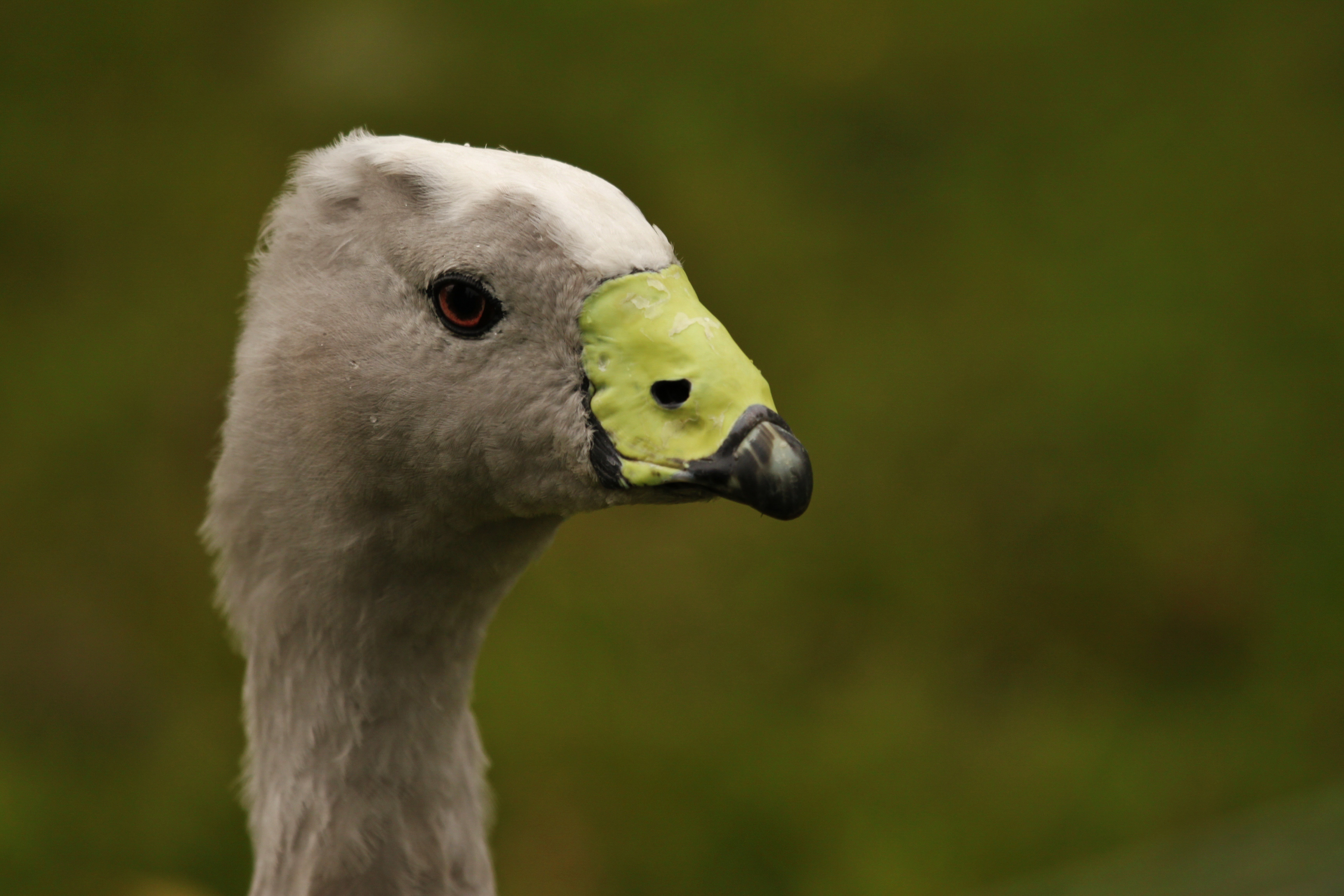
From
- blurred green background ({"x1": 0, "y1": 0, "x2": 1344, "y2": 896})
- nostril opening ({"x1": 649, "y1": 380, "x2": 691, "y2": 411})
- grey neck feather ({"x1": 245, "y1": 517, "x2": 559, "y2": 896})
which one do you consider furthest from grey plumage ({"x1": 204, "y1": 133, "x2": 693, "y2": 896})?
blurred green background ({"x1": 0, "y1": 0, "x2": 1344, "y2": 896})

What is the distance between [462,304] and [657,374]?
334 mm

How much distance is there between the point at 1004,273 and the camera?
22.4ft

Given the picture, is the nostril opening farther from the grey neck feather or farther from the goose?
the grey neck feather

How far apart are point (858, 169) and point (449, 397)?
5517 mm

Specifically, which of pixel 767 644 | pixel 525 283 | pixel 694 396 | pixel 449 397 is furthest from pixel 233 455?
pixel 767 644

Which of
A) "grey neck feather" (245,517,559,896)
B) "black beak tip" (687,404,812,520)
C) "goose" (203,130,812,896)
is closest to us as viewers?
"black beak tip" (687,404,812,520)

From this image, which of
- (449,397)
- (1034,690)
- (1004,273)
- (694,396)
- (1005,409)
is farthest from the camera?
(1004,273)

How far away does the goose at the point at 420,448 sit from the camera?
1981 mm

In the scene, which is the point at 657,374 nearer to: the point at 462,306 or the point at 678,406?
the point at 678,406

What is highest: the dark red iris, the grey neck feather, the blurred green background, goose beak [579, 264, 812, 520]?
the blurred green background

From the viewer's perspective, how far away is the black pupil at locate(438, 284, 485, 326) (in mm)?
2055

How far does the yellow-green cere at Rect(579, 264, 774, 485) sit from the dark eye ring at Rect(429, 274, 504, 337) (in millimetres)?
151

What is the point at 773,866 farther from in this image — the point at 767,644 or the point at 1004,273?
the point at 1004,273

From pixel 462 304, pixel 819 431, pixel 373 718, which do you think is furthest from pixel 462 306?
pixel 819 431
